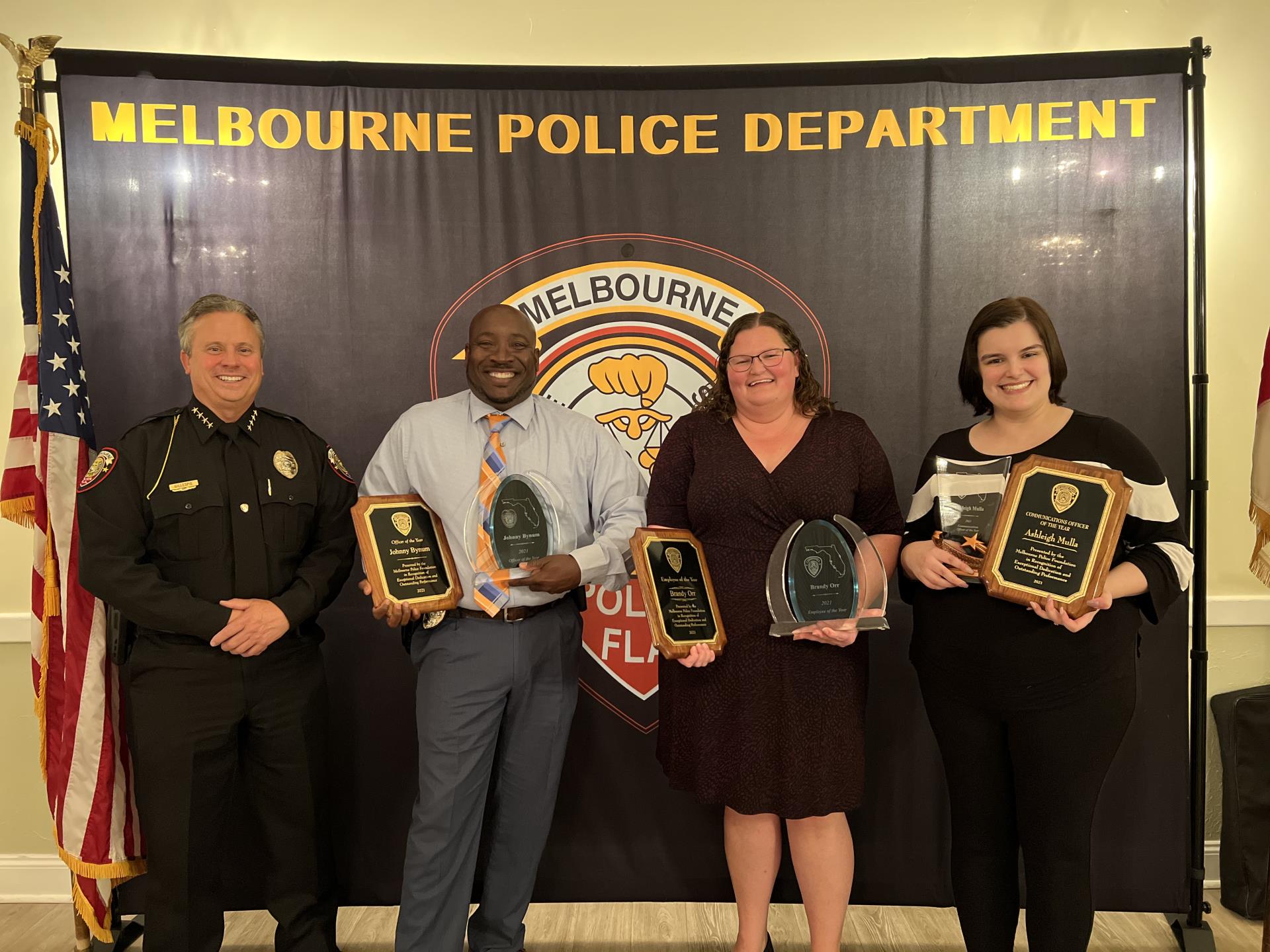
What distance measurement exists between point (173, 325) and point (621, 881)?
237 centimetres

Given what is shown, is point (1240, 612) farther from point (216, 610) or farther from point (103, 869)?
point (103, 869)

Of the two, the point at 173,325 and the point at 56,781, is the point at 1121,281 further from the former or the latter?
the point at 56,781

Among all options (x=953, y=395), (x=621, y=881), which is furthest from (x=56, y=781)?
(x=953, y=395)

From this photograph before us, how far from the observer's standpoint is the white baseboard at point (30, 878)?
2.98m

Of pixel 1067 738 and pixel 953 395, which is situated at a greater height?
pixel 953 395

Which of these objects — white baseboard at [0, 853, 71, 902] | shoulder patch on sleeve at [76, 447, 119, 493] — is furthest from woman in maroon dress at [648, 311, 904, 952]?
white baseboard at [0, 853, 71, 902]

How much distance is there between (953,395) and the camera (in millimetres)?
2758

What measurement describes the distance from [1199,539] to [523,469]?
209 centimetres

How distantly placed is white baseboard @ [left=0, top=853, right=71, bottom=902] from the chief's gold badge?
1.90 m

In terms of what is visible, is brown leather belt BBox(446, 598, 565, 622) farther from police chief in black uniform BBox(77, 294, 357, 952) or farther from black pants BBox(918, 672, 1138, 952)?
black pants BBox(918, 672, 1138, 952)

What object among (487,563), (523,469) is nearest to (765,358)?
(523,469)

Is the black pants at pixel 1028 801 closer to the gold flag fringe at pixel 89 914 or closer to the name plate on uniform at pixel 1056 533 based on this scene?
the name plate on uniform at pixel 1056 533

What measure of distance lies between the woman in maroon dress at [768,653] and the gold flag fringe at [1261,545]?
4.16 ft

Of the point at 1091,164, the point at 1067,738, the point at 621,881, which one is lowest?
the point at 621,881
